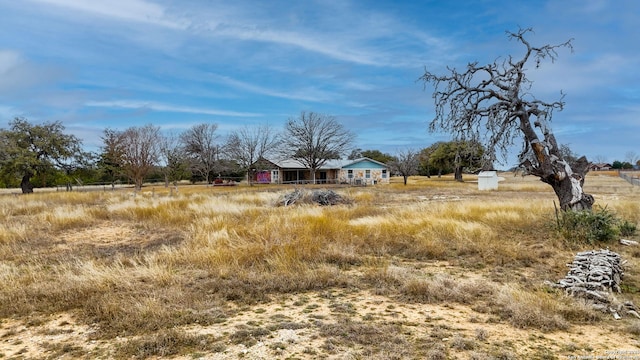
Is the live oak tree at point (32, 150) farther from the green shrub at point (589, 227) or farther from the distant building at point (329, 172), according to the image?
the green shrub at point (589, 227)

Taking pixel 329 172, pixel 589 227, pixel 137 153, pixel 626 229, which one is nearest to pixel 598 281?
pixel 589 227

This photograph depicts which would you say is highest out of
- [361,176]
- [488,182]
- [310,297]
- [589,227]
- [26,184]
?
[361,176]

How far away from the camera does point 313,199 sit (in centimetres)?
1733

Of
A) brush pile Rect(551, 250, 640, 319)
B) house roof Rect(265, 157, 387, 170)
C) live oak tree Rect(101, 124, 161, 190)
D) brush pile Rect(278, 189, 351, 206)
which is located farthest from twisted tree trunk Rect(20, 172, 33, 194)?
brush pile Rect(551, 250, 640, 319)

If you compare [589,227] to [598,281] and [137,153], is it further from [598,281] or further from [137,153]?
[137,153]

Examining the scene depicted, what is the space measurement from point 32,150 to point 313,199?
27641 mm

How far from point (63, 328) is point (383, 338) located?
3386mm

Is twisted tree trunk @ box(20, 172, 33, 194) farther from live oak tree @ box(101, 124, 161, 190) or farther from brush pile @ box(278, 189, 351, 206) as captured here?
brush pile @ box(278, 189, 351, 206)

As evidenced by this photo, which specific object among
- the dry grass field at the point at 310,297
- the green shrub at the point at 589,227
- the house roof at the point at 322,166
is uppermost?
the house roof at the point at 322,166

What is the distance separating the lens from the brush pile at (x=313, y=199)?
663 inches

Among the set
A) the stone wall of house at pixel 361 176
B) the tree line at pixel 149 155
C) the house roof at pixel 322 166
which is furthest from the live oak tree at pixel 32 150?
the stone wall of house at pixel 361 176

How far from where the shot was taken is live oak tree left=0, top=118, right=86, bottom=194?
2875 centimetres

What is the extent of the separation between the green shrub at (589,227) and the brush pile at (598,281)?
6.24 ft

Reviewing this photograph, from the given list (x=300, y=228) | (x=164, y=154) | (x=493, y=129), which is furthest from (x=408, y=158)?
(x=300, y=228)
